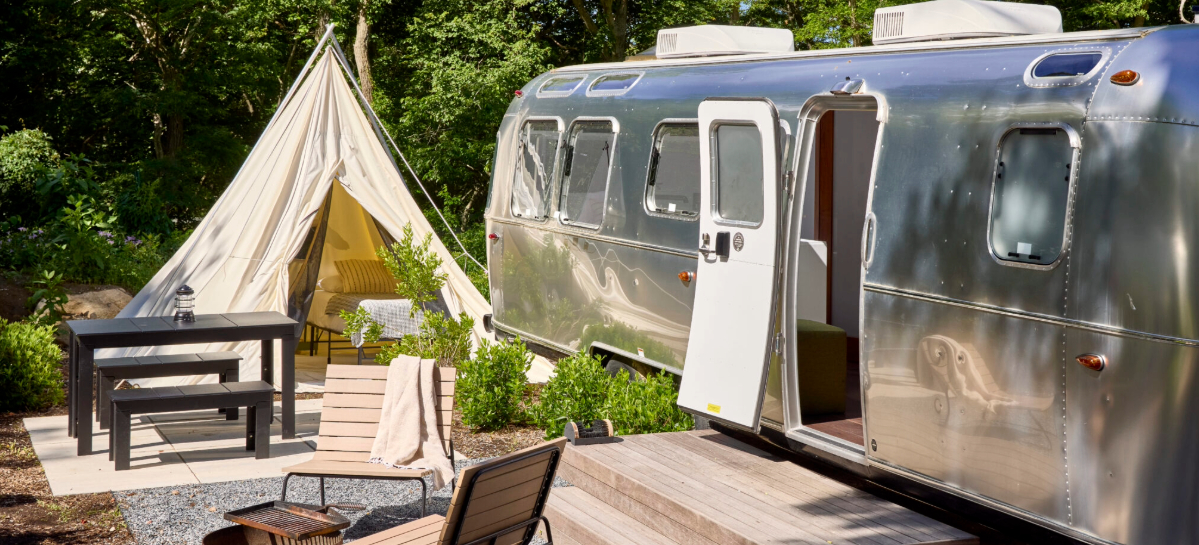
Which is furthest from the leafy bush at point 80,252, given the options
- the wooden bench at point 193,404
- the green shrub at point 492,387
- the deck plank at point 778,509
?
the deck plank at point 778,509

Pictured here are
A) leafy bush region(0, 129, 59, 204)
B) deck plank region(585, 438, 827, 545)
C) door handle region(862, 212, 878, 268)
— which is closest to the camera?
deck plank region(585, 438, 827, 545)

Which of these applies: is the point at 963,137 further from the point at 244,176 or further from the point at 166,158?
the point at 166,158

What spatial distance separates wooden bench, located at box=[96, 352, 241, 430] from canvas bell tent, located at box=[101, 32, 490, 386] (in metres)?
0.58

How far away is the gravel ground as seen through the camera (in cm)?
578

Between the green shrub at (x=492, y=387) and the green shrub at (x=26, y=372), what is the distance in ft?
11.7

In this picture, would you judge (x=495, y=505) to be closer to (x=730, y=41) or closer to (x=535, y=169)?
(x=730, y=41)

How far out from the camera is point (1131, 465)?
3.93m

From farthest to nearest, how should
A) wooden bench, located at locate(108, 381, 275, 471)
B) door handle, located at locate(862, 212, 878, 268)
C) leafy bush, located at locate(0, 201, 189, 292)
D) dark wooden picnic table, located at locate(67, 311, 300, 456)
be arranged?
leafy bush, located at locate(0, 201, 189, 292) → dark wooden picnic table, located at locate(67, 311, 300, 456) → wooden bench, located at locate(108, 381, 275, 471) → door handle, located at locate(862, 212, 878, 268)

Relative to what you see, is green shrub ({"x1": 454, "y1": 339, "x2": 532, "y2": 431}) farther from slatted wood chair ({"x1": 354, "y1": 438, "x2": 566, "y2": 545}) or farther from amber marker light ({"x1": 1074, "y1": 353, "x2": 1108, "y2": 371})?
amber marker light ({"x1": 1074, "y1": 353, "x2": 1108, "y2": 371})

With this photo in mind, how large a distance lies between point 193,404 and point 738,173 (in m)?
3.90

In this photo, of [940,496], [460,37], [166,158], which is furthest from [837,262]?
[166,158]

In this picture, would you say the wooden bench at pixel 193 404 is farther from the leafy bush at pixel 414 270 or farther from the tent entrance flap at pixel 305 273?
the tent entrance flap at pixel 305 273

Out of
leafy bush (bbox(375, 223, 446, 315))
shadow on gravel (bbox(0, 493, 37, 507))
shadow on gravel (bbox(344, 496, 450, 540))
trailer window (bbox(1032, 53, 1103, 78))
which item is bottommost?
shadow on gravel (bbox(344, 496, 450, 540))

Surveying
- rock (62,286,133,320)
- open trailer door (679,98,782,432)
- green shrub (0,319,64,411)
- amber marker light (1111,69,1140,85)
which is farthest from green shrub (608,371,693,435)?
rock (62,286,133,320)
